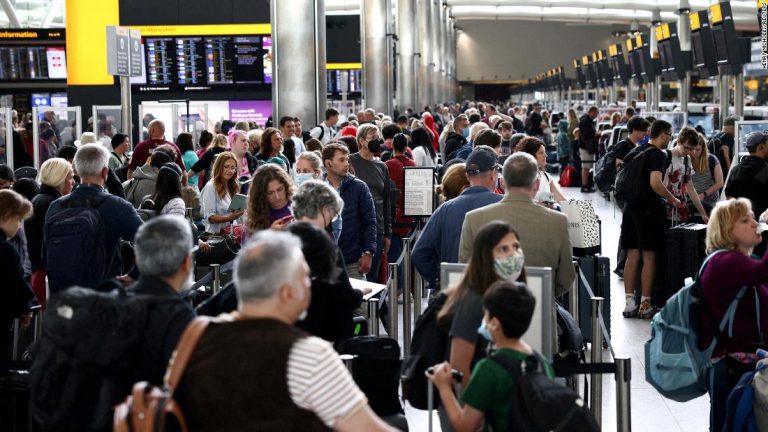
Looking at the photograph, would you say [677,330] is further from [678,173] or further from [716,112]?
[716,112]

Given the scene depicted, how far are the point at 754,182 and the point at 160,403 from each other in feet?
23.6

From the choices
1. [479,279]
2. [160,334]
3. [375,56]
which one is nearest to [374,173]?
[479,279]

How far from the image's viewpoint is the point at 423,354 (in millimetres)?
4695

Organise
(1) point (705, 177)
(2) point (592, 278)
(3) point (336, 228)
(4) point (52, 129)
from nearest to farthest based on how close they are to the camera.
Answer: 1. (3) point (336, 228)
2. (2) point (592, 278)
3. (1) point (705, 177)
4. (4) point (52, 129)

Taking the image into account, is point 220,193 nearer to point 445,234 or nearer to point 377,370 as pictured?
point 445,234

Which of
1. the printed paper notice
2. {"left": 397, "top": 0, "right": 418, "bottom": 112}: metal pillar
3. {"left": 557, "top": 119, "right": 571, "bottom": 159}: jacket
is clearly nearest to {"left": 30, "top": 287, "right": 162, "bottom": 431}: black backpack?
the printed paper notice

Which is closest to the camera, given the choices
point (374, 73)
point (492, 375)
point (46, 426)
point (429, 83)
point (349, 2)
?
point (46, 426)

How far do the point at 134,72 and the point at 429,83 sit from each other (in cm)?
3477

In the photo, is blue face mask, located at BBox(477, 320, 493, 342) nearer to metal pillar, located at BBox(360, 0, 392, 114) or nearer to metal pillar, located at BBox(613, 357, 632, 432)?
metal pillar, located at BBox(613, 357, 632, 432)

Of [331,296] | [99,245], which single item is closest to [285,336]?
[331,296]

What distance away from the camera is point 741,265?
210 inches

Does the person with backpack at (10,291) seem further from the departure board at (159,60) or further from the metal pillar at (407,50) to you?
the metal pillar at (407,50)

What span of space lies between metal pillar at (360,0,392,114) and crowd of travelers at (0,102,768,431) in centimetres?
1529

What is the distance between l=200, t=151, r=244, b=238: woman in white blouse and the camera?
28.7ft
